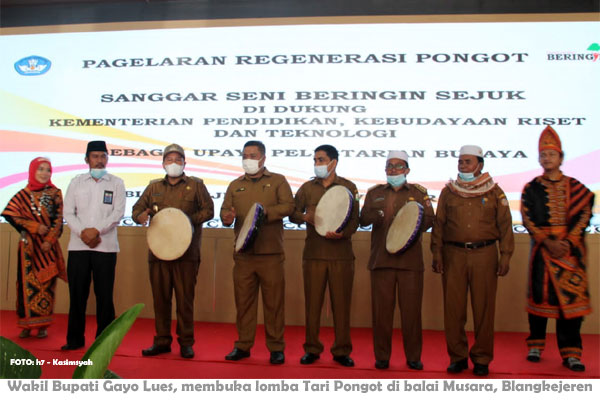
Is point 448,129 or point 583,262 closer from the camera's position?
point 583,262

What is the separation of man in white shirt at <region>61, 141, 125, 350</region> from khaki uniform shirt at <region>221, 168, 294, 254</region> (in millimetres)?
1012

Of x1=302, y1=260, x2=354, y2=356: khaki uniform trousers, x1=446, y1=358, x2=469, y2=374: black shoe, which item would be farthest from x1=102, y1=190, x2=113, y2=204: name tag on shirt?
x1=446, y1=358, x2=469, y2=374: black shoe

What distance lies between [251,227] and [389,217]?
3.50 ft

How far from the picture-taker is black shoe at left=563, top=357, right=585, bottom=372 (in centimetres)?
362

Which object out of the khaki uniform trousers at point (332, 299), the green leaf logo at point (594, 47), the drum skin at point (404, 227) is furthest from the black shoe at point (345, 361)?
the green leaf logo at point (594, 47)

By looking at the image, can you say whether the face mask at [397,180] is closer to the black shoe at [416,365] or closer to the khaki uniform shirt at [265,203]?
the khaki uniform shirt at [265,203]

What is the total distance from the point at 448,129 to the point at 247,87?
2.12 metres

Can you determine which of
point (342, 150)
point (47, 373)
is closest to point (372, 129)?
point (342, 150)

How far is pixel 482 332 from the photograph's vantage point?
3.54 m

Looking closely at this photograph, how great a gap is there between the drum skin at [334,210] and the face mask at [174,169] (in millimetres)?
1166

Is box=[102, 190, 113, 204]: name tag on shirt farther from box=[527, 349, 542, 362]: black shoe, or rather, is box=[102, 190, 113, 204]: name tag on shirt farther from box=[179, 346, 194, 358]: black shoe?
box=[527, 349, 542, 362]: black shoe

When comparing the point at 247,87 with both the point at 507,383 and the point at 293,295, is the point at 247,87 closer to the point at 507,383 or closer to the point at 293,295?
the point at 293,295

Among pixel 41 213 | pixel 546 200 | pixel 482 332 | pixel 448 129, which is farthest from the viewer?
pixel 448 129

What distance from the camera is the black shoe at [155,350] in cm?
386
